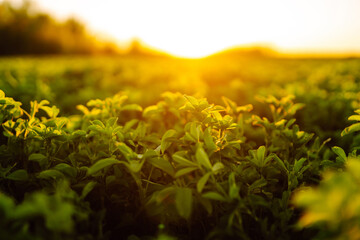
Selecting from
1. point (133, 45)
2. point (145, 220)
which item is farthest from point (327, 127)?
point (133, 45)

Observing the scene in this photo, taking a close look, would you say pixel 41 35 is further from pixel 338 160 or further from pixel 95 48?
pixel 338 160

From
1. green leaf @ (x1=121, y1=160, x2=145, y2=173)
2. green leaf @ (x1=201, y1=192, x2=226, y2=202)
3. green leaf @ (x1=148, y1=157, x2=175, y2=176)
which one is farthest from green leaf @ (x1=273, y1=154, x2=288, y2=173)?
green leaf @ (x1=121, y1=160, x2=145, y2=173)

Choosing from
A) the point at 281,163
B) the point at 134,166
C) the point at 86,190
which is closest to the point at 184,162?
the point at 134,166

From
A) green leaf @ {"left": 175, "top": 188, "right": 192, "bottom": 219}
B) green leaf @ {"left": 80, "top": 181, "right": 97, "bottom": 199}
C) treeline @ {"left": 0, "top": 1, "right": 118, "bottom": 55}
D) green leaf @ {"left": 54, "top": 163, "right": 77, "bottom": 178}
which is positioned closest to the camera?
green leaf @ {"left": 175, "top": 188, "right": 192, "bottom": 219}

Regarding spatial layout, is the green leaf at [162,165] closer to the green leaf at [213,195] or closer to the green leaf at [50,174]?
the green leaf at [213,195]

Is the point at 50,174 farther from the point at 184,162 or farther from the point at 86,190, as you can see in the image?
the point at 184,162

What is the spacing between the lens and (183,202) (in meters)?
1.15

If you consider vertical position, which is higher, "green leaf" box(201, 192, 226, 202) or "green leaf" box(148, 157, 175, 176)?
"green leaf" box(148, 157, 175, 176)

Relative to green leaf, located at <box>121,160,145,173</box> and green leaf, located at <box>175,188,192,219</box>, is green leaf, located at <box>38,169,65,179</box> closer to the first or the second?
green leaf, located at <box>121,160,145,173</box>

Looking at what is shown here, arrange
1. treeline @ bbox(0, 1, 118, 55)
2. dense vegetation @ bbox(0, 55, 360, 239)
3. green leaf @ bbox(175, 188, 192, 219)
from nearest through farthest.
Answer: dense vegetation @ bbox(0, 55, 360, 239)
green leaf @ bbox(175, 188, 192, 219)
treeline @ bbox(0, 1, 118, 55)

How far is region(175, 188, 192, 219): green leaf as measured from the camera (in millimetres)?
1126

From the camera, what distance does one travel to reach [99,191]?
1.47 meters

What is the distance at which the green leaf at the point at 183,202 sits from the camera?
113 centimetres

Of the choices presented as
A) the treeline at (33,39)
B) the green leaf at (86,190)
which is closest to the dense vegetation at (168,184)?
the green leaf at (86,190)
